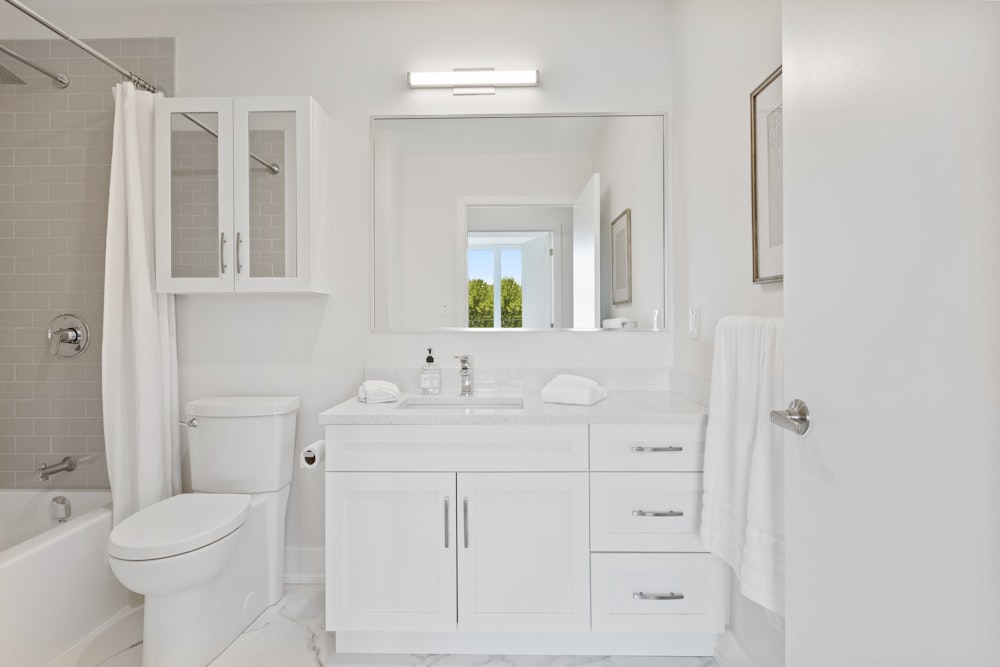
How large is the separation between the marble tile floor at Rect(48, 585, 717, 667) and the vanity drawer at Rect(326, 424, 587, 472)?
25.5 inches

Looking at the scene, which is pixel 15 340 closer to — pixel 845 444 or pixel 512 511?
pixel 512 511

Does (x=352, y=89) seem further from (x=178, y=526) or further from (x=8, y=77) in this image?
(x=178, y=526)

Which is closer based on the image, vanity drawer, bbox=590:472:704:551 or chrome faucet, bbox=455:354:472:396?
vanity drawer, bbox=590:472:704:551

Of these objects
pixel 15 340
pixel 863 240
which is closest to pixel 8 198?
pixel 15 340

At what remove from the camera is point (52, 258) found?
2379mm

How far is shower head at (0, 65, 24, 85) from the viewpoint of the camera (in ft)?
7.60

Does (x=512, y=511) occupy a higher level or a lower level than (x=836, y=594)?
lower

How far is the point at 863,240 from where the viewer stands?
2.69 feet

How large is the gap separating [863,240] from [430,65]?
205cm

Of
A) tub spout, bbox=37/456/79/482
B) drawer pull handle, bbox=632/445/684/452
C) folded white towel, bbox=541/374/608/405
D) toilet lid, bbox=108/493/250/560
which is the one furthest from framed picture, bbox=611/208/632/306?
tub spout, bbox=37/456/79/482

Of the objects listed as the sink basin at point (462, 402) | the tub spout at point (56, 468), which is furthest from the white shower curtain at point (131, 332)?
the sink basin at point (462, 402)

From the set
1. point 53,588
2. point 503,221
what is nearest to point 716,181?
point 503,221

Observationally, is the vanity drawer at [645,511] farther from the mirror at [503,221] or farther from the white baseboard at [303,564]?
the white baseboard at [303,564]

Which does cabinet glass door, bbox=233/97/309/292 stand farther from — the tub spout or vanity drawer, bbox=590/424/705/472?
vanity drawer, bbox=590/424/705/472
